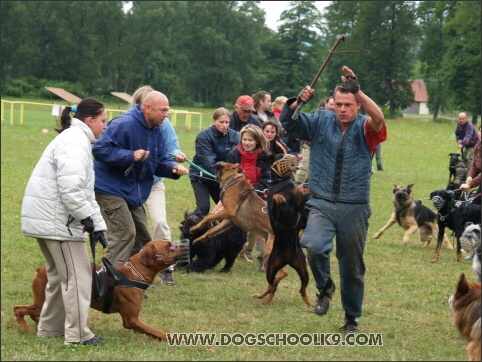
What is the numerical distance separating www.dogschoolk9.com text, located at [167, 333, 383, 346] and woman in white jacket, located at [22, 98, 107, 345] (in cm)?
74

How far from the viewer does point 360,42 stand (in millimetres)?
62750

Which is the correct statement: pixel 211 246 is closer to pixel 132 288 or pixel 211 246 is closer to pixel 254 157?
pixel 254 157

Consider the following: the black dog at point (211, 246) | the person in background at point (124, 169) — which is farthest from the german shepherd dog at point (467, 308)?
the black dog at point (211, 246)

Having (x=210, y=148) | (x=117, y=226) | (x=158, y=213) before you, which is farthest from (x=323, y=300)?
(x=210, y=148)

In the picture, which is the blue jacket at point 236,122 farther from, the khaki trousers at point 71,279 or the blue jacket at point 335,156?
the khaki trousers at point 71,279

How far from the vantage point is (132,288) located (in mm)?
6066

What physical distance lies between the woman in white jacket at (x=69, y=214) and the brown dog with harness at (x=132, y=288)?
246mm

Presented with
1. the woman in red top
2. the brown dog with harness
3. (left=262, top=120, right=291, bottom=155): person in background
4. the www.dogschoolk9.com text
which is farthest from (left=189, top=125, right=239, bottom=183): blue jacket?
the www.dogschoolk9.com text

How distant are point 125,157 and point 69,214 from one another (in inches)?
52.4

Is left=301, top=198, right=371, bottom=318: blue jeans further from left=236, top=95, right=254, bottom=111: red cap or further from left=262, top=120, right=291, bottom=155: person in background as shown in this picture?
left=236, top=95, right=254, bottom=111: red cap

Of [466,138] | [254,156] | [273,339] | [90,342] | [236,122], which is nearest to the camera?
[90,342]

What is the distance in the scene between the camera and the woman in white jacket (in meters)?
5.42

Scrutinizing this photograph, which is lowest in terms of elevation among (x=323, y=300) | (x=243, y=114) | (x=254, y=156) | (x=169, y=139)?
(x=323, y=300)

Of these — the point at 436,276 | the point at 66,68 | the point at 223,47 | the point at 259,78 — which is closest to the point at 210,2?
the point at 223,47
